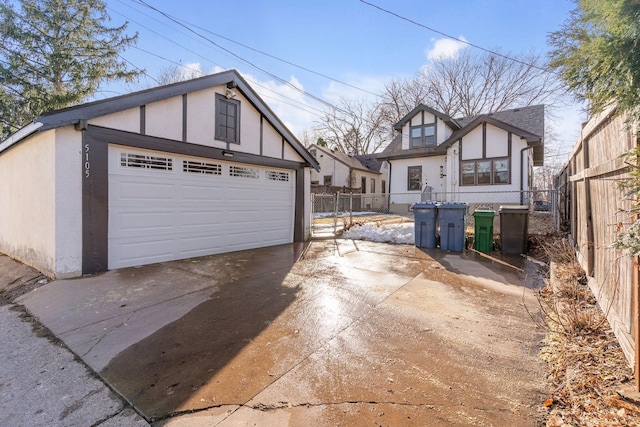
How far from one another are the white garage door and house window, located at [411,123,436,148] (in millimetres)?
11272

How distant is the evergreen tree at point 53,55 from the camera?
1241 cm

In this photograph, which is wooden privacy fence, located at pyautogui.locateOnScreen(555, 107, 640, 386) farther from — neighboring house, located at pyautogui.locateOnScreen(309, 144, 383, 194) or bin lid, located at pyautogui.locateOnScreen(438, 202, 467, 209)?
neighboring house, located at pyautogui.locateOnScreen(309, 144, 383, 194)

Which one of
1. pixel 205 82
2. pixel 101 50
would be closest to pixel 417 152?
pixel 205 82

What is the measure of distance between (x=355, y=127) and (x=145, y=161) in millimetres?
29288

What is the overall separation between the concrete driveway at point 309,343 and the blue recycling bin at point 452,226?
1.91 m

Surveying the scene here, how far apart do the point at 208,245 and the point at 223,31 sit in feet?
23.6

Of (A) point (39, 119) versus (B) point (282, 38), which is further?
(B) point (282, 38)

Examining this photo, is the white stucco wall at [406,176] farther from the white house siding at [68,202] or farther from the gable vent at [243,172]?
the white house siding at [68,202]

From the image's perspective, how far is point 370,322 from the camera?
140 inches

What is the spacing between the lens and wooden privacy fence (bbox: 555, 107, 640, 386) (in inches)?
88.7

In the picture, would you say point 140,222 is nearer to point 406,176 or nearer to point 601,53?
point 601,53

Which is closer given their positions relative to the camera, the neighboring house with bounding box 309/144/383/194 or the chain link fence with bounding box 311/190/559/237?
the chain link fence with bounding box 311/190/559/237

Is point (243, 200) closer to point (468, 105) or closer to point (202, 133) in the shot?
point (202, 133)

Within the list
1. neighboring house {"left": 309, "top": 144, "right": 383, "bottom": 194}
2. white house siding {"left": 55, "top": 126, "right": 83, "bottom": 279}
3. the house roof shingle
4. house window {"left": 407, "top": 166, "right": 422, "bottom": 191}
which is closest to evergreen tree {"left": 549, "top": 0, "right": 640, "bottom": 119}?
white house siding {"left": 55, "top": 126, "right": 83, "bottom": 279}
